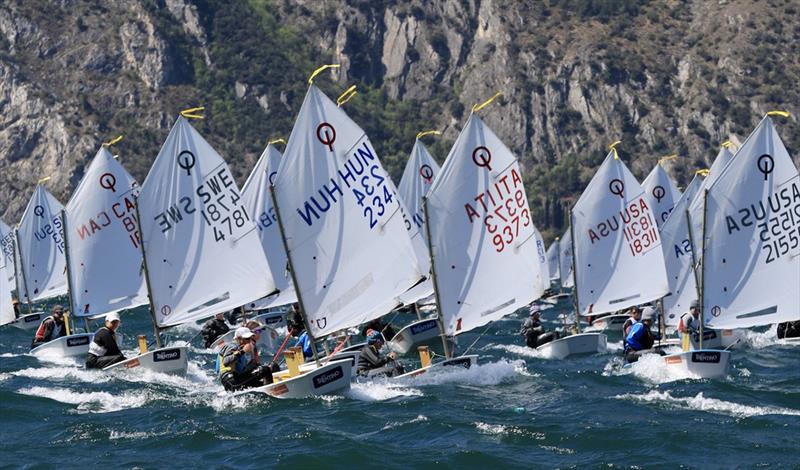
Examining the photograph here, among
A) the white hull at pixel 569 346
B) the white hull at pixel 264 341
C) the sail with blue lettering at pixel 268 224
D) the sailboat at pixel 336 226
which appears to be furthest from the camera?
the sail with blue lettering at pixel 268 224

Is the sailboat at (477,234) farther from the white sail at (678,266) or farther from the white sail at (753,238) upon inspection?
the white sail at (678,266)

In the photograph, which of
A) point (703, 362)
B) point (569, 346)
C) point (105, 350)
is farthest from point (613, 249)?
point (105, 350)

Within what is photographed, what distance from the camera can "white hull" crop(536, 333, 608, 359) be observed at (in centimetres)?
3834

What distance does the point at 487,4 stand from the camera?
199 meters

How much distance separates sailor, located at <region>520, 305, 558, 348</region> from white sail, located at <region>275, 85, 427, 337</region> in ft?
30.0

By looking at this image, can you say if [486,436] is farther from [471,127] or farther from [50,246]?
[50,246]

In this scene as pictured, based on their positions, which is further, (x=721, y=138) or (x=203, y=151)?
(x=721, y=138)

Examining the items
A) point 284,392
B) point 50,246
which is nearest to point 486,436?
point 284,392

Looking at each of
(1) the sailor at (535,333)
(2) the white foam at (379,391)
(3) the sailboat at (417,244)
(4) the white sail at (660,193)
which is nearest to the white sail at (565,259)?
(4) the white sail at (660,193)

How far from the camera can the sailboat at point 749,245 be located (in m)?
31.6

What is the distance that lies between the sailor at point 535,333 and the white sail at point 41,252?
29.2 m

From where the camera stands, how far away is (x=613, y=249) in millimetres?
43094

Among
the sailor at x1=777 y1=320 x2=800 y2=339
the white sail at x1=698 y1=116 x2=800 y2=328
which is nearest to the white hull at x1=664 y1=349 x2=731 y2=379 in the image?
the white sail at x1=698 y1=116 x2=800 y2=328

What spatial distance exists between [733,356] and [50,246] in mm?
35097
